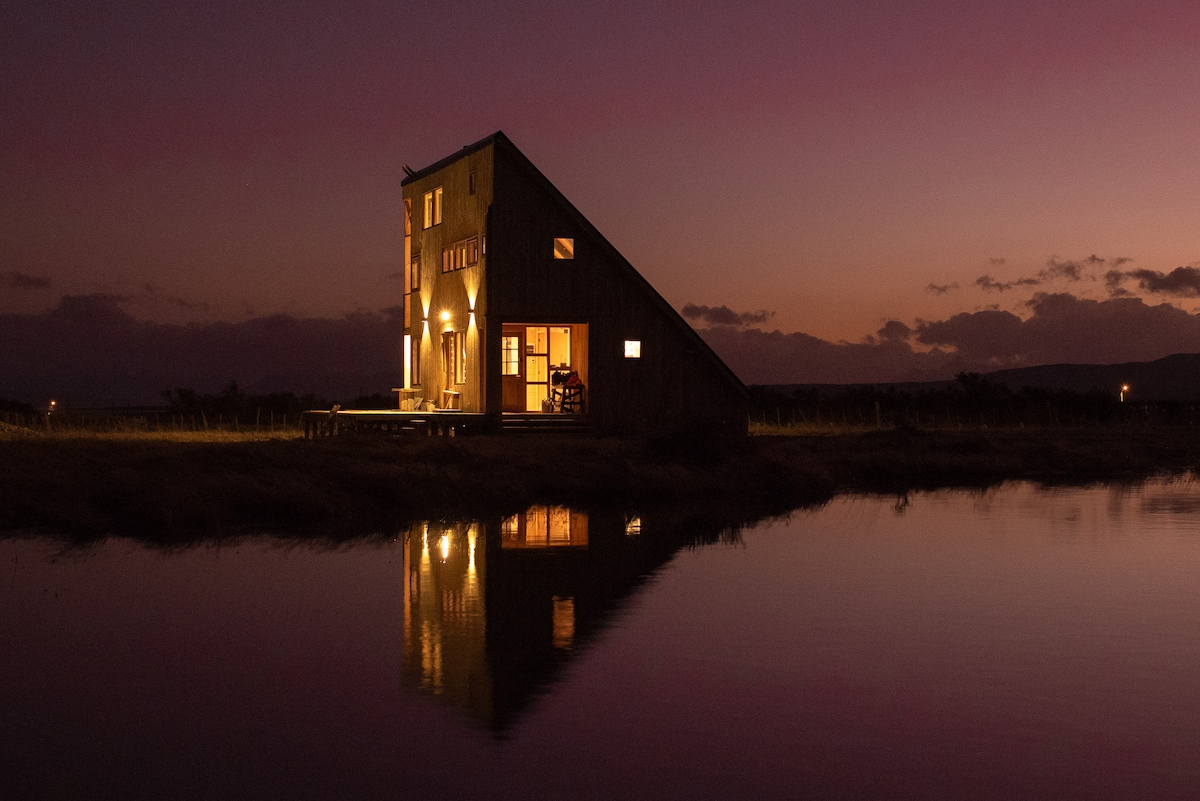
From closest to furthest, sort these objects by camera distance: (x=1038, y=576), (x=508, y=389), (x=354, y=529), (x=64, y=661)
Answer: (x=64, y=661), (x=1038, y=576), (x=354, y=529), (x=508, y=389)

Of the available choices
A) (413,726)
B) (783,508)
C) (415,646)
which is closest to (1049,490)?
(783,508)


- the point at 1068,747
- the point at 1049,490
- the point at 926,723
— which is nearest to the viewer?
the point at 1068,747

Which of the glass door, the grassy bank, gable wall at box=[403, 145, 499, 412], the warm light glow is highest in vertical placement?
gable wall at box=[403, 145, 499, 412]

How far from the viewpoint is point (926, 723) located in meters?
6.92

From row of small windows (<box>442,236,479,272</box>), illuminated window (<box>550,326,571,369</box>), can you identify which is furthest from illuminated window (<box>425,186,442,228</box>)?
illuminated window (<box>550,326,571,369</box>)

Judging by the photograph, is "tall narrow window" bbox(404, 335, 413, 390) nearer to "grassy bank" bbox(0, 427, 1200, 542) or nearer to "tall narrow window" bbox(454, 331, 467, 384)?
"tall narrow window" bbox(454, 331, 467, 384)

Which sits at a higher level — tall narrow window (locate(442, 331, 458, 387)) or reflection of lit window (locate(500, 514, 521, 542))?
tall narrow window (locate(442, 331, 458, 387))

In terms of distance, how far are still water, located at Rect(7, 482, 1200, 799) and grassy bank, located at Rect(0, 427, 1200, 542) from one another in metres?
1.92

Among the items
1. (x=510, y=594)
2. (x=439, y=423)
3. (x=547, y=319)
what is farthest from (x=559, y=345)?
(x=510, y=594)

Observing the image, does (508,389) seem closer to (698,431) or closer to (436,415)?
(436,415)

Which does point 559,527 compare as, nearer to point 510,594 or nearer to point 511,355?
point 510,594

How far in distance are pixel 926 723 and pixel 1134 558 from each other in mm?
7193

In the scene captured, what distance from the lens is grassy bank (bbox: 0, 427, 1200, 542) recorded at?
15.7 m

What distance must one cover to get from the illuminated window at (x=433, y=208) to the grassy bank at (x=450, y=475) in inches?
295
